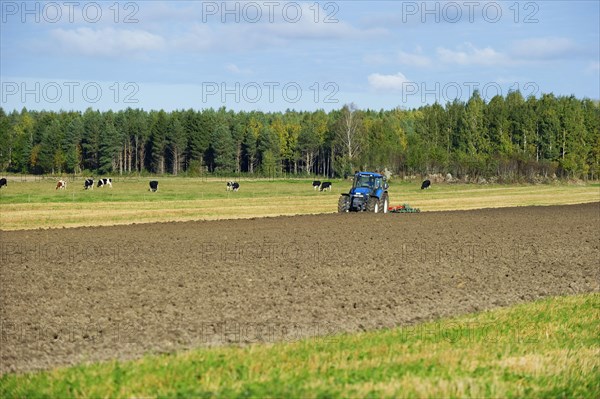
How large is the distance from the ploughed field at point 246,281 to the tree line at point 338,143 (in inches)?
3218

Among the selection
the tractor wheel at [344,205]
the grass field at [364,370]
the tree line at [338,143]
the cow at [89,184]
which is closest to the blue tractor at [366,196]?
the tractor wheel at [344,205]

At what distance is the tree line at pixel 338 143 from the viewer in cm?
11488

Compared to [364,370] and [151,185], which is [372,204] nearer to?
[364,370]

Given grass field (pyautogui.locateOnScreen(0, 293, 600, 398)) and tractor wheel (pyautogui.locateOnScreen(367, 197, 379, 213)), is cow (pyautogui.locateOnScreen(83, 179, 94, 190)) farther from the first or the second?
grass field (pyautogui.locateOnScreen(0, 293, 600, 398))

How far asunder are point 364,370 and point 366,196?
1243 inches

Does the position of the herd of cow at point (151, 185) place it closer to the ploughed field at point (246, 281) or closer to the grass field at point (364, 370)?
the ploughed field at point (246, 281)

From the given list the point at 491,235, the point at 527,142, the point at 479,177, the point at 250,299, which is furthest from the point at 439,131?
the point at 250,299

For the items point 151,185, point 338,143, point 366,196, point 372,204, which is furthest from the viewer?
point 338,143

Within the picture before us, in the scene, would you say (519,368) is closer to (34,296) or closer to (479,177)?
(34,296)

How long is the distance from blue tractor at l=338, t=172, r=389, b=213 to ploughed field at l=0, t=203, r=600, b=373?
8756 millimetres

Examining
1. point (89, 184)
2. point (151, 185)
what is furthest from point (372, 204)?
point (89, 184)

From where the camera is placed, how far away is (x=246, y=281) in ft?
58.3

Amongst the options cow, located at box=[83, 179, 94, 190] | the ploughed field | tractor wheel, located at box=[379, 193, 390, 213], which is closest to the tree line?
cow, located at box=[83, 179, 94, 190]

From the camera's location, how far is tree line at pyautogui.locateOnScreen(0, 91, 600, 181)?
115m
